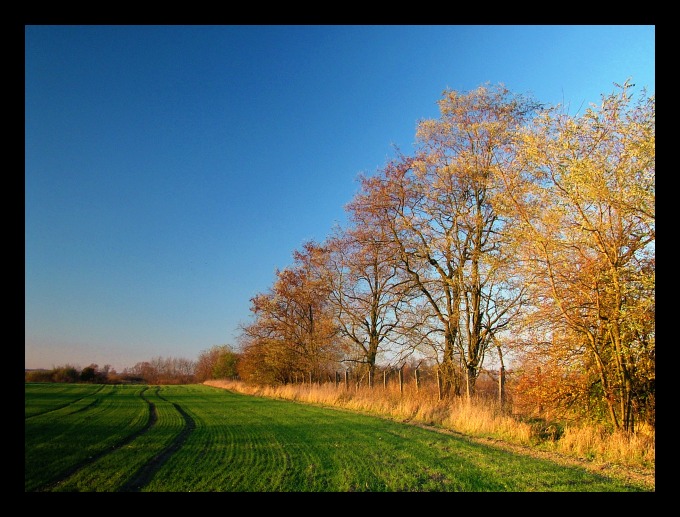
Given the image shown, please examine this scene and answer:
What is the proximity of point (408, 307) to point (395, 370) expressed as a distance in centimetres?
404

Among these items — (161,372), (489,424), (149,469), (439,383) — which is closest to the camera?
(149,469)

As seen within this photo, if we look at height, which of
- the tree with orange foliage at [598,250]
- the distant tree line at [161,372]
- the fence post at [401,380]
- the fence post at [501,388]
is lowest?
the distant tree line at [161,372]

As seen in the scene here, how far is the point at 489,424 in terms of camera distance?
14266 mm

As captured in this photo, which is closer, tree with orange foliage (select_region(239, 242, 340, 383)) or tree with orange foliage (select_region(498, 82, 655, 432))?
tree with orange foliage (select_region(498, 82, 655, 432))

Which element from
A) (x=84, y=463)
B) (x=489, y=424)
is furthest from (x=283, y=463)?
(x=489, y=424)

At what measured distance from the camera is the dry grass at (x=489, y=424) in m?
10.2

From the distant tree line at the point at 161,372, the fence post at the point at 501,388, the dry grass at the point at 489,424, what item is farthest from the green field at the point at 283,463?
the distant tree line at the point at 161,372

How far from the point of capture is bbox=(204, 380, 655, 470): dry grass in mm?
10234

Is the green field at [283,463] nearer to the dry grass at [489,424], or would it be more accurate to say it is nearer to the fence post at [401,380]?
the dry grass at [489,424]

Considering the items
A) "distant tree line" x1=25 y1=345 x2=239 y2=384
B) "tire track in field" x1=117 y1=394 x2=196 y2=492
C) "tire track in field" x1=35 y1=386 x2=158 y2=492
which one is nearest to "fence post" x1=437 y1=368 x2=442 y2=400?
"tire track in field" x1=117 y1=394 x2=196 y2=492

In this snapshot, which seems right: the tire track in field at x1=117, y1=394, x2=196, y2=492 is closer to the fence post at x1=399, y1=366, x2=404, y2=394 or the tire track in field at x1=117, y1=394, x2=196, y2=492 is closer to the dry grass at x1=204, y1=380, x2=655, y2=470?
the dry grass at x1=204, y1=380, x2=655, y2=470

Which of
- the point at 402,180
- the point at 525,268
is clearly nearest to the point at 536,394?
the point at 525,268

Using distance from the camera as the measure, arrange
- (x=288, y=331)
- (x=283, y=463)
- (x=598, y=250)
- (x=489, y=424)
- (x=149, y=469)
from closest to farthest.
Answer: (x=149, y=469), (x=283, y=463), (x=598, y=250), (x=489, y=424), (x=288, y=331)

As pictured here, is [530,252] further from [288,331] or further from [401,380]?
[288,331]
